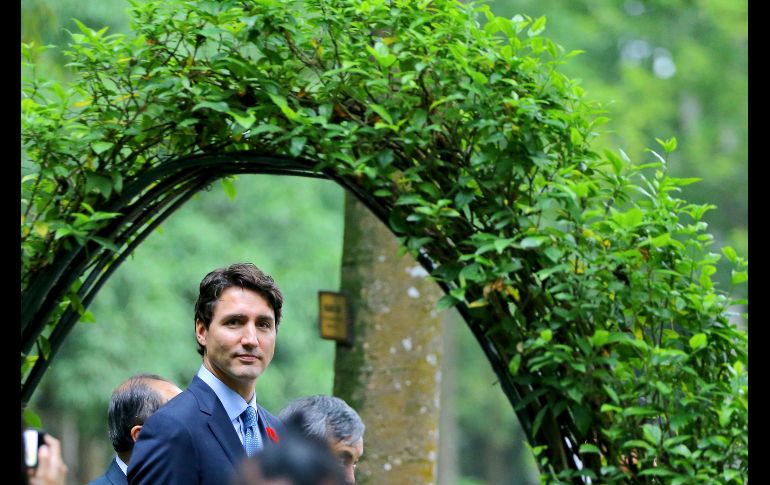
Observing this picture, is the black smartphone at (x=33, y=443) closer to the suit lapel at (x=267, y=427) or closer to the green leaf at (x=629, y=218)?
the suit lapel at (x=267, y=427)

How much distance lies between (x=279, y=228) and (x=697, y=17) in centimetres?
806

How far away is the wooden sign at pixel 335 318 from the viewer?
19.6ft

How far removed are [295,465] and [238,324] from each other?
155 centimetres

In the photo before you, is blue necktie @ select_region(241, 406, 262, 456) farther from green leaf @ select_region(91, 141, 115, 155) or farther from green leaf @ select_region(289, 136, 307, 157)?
green leaf @ select_region(91, 141, 115, 155)

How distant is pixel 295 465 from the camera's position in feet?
5.17

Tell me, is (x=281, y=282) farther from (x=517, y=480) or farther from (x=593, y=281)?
(x=517, y=480)

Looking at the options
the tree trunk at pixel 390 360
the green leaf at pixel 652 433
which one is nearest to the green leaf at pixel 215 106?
the green leaf at pixel 652 433

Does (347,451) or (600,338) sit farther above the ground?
(600,338)

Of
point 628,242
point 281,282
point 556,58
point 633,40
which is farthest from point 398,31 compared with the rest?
point 633,40

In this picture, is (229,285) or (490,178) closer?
(229,285)

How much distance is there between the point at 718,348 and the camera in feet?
12.5

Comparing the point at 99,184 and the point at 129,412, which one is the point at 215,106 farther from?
the point at 129,412

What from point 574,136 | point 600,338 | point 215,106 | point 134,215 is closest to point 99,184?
point 134,215

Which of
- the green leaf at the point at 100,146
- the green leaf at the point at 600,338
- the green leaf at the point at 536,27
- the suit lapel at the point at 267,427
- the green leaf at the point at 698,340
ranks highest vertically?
the green leaf at the point at 536,27
